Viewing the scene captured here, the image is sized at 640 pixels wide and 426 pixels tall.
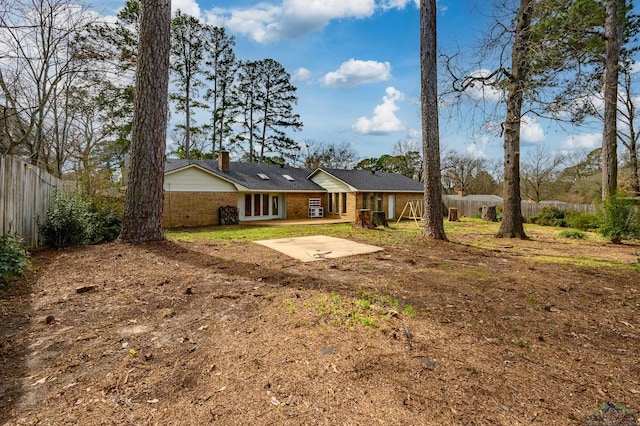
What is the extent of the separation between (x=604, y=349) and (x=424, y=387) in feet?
5.81

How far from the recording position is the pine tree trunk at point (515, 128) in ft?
28.8

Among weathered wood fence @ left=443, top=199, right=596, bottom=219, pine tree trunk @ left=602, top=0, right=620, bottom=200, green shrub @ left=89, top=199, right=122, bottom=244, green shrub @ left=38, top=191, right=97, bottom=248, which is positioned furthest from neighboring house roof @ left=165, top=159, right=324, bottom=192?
pine tree trunk @ left=602, top=0, right=620, bottom=200

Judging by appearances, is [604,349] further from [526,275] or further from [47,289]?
[47,289]

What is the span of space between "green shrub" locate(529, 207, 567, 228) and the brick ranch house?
24.1 feet

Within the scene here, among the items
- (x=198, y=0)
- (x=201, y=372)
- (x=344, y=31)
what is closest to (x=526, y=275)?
(x=201, y=372)

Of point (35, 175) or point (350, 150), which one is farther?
point (350, 150)

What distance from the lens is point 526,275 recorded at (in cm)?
491

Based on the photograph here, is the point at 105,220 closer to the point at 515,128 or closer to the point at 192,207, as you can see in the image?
the point at 192,207

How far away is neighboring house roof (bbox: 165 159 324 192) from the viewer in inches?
671

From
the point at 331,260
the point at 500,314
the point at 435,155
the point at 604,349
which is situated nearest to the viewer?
the point at 604,349

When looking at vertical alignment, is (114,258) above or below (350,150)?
below

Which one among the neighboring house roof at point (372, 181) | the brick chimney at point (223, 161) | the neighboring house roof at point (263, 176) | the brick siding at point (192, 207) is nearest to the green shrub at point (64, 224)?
the brick siding at point (192, 207)

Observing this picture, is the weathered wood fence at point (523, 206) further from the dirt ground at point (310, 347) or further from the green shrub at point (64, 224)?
the green shrub at point (64, 224)

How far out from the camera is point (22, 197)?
538 cm
